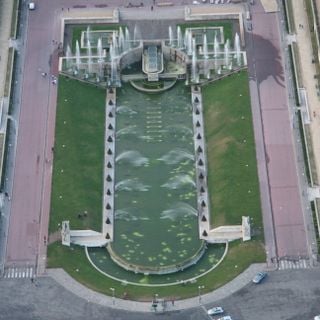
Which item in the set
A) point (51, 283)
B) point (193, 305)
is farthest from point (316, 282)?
point (51, 283)

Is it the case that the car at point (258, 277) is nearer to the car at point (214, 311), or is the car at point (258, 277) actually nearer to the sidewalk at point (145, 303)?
the sidewalk at point (145, 303)

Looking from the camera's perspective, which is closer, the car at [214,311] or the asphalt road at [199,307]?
the car at [214,311]

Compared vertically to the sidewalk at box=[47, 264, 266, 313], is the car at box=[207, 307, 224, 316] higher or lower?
lower

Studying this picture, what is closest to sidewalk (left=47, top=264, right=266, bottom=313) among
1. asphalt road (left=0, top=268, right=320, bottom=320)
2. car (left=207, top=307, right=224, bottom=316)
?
asphalt road (left=0, top=268, right=320, bottom=320)

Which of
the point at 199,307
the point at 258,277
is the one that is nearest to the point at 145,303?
the point at 199,307

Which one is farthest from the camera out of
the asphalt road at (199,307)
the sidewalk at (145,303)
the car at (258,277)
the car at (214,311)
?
the car at (258,277)

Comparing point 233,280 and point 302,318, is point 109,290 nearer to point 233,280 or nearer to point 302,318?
point 233,280

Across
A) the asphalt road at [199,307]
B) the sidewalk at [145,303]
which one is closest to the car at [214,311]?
the asphalt road at [199,307]

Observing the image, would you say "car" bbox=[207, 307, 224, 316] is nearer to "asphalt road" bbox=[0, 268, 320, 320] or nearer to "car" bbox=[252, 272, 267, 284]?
"asphalt road" bbox=[0, 268, 320, 320]
